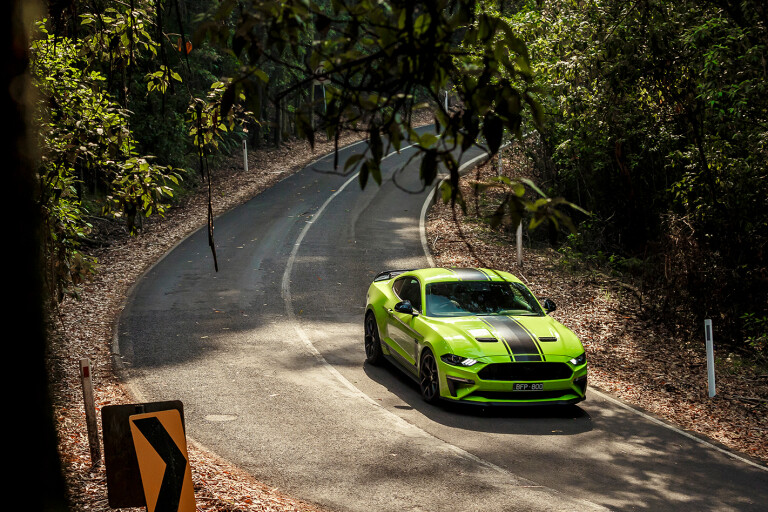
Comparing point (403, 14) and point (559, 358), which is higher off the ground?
point (403, 14)

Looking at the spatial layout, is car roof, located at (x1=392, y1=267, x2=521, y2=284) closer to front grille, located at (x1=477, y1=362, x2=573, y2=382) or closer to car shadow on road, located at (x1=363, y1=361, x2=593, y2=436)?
car shadow on road, located at (x1=363, y1=361, x2=593, y2=436)

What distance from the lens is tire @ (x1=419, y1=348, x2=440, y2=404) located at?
405 inches

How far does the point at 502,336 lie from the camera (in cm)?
1019

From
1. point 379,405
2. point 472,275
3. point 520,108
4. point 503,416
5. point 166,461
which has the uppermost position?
point 520,108

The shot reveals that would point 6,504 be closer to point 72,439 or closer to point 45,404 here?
point 45,404

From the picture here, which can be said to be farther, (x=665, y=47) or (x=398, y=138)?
(x=665, y=47)

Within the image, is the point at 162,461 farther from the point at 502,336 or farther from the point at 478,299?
the point at 478,299

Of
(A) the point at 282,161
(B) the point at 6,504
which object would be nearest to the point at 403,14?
(B) the point at 6,504

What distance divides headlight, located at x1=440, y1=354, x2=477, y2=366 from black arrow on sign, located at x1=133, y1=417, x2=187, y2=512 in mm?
4784

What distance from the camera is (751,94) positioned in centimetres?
1187

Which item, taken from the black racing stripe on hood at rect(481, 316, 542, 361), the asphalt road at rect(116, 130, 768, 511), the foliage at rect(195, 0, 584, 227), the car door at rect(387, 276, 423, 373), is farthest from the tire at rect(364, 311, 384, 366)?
the foliage at rect(195, 0, 584, 227)

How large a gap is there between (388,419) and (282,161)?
2987cm

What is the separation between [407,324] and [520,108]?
7670mm

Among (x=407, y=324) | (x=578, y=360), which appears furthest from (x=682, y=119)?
(x=407, y=324)
